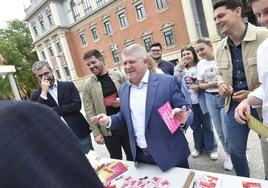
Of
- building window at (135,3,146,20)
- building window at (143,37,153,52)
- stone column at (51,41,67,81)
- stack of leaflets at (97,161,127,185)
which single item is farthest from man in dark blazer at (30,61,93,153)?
stone column at (51,41,67,81)

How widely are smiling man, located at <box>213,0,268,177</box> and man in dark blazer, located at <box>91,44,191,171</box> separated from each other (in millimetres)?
528

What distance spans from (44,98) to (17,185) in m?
2.80

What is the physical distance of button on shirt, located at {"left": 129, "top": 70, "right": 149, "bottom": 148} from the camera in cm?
239

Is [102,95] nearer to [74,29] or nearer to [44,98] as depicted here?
[44,98]

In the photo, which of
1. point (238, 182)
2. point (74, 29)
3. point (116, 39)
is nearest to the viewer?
point (238, 182)

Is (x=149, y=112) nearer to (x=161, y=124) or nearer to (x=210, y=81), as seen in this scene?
(x=161, y=124)

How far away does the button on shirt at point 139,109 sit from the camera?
2.39 meters

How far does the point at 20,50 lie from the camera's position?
32.4 m

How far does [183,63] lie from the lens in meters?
4.15

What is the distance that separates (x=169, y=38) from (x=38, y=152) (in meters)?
21.3

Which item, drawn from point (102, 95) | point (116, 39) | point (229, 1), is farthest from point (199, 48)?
point (116, 39)

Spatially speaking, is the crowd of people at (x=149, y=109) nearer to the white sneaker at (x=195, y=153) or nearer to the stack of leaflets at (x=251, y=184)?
the white sneaker at (x=195, y=153)

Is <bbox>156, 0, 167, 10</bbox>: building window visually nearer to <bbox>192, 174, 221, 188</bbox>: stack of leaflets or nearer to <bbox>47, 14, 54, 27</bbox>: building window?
<bbox>47, 14, 54, 27</bbox>: building window

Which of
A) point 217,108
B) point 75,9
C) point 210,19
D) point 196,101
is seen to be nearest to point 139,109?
point 217,108
